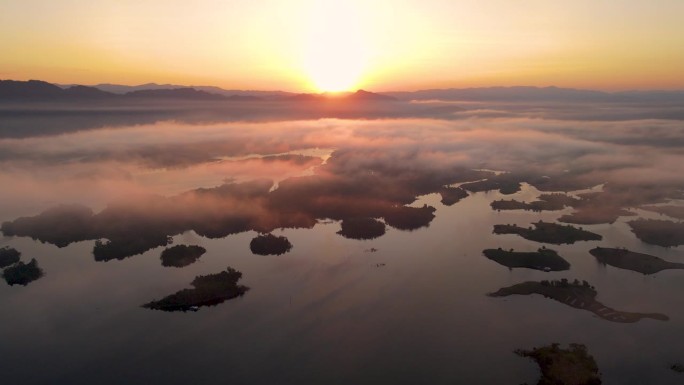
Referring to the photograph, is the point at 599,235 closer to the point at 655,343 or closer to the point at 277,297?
the point at 655,343

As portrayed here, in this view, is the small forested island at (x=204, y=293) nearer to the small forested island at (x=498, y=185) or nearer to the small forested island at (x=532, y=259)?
the small forested island at (x=532, y=259)

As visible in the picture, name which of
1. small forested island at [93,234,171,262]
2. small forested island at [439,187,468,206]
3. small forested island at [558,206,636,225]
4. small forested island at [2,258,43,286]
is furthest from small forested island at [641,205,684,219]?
small forested island at [2,258,43,286]

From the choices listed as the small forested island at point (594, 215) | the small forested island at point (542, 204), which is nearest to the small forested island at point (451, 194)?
the small forested island at point (542, 204)

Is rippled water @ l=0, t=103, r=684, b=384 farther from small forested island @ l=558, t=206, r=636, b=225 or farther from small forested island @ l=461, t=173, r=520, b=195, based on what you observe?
small forested island @ l=461, t=173, r=520, b=195

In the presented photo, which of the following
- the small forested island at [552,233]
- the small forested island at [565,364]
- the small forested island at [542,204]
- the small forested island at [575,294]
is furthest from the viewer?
the small forested island at [542,204]

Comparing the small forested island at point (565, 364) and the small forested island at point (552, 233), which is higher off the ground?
the small forested island at point (552, 233)
